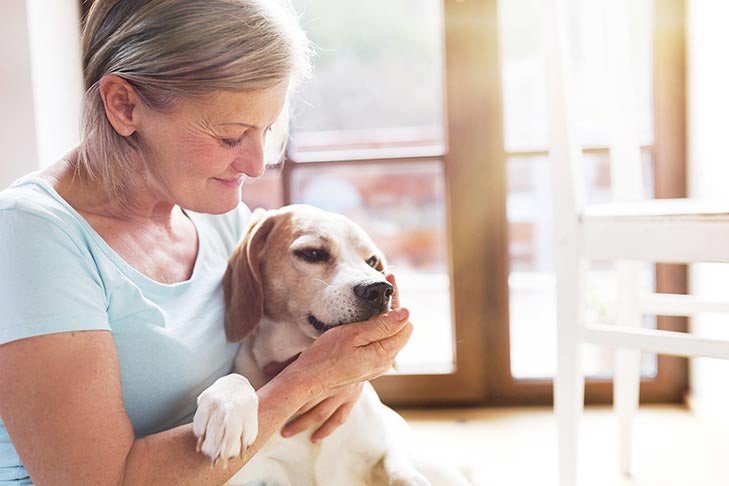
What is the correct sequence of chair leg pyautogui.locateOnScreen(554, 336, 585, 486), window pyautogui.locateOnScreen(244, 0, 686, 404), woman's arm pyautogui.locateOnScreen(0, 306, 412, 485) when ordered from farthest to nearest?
window pyautogui.locateOnScreen(244, 0, 686, 404) < chair leg pyautogui.locateOnScreen(554, 336, 585, 486) < woman's arm pyautogui.locateOnScreen(0, 306, 412, 485)

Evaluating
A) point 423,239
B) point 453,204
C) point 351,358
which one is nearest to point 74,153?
point 351,358

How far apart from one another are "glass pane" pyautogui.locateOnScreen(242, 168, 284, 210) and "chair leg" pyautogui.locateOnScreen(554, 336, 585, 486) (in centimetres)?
108

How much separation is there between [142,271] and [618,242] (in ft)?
2.83

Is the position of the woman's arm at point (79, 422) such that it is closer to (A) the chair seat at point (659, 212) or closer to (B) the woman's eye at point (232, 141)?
(B) the woman's eye at point (232, 141)

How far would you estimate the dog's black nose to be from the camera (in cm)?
109

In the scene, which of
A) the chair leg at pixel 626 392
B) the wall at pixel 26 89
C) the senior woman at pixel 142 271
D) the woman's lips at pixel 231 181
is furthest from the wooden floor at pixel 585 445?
the wall at pixel 26 89

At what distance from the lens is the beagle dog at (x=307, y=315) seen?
3.68ft

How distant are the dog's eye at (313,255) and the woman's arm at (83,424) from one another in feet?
0.90

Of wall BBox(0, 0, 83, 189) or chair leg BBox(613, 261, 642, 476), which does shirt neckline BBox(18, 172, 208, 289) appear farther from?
chair leg BBox(613, 261, 642, 476)

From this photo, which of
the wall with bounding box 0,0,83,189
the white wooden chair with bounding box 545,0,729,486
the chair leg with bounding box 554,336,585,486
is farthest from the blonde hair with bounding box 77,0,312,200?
the chair leg with bounding box 554,336,585,486

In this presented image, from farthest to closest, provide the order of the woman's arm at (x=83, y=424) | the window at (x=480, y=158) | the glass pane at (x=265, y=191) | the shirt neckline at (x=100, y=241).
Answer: the glass pane at (x=265, y=191)
the window at (x=480, y=158)
the shirt neckline at (x=100, y=241)
the woman's arm at (x=83, y=424)

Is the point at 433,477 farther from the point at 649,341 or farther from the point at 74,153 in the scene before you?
the point at 74,153

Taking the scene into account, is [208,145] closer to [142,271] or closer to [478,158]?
[142,271]

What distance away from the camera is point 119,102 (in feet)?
3.36
